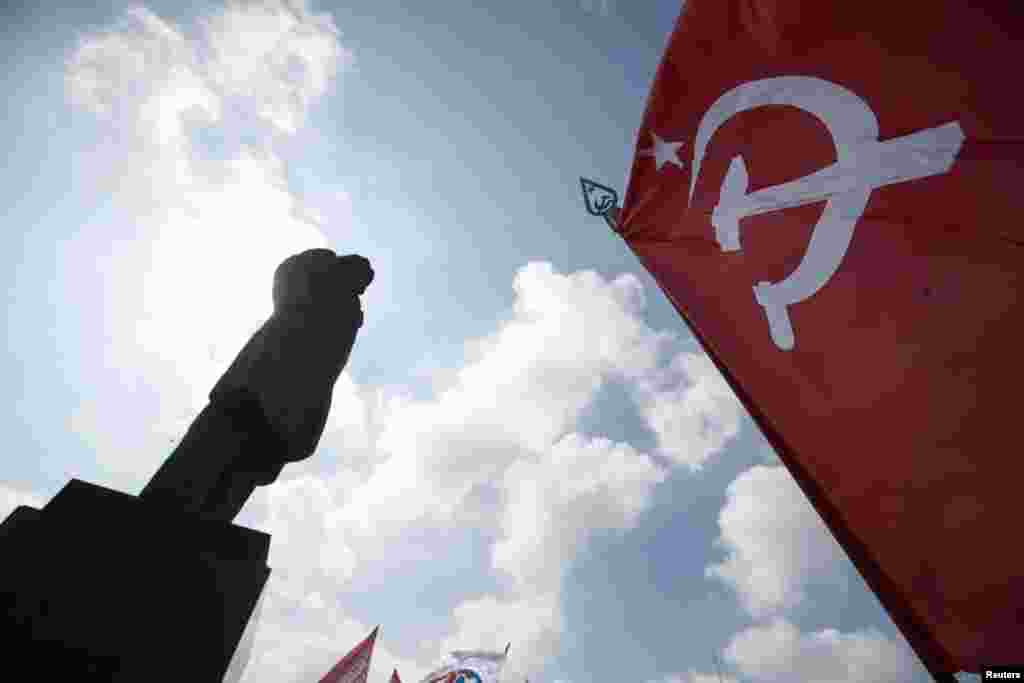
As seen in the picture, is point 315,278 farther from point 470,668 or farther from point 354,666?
point 470,668

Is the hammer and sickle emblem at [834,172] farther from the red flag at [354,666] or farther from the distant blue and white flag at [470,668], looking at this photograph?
the distant blue and white flag at [470,668]

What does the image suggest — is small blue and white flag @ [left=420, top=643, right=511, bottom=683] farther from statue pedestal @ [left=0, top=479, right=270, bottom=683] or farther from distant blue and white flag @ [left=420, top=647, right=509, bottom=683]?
statue pedestal @ [left=0, top=479, right=270, bottom=683]

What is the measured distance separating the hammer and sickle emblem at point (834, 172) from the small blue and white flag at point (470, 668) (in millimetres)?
19692

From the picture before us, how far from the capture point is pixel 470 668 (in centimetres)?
1808

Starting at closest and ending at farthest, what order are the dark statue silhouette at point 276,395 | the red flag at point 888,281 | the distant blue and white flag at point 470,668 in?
the red flag at point 888,281 < the dark statue silhouette at point 276,395 < the distant blue and white flag at point 470,668

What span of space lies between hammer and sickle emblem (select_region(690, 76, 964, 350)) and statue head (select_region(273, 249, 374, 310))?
274 cm

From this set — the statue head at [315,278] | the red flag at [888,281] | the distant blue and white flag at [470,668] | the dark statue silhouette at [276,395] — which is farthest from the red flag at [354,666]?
the red flag at [888,281]

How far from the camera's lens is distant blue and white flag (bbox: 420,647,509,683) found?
17531mm

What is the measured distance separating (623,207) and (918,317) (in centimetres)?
212

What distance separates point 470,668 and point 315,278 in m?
19.7

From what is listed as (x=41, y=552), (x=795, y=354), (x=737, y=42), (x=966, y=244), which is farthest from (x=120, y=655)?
(x=737, y=42)

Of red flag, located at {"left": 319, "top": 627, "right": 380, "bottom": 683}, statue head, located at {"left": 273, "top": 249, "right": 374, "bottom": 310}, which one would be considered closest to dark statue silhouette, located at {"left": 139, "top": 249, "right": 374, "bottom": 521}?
statue head, located at {"left": 273, "top": 249, "right": 374, "bottom": 310}

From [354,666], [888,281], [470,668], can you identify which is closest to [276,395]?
[888,281]

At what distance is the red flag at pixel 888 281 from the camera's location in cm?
168
